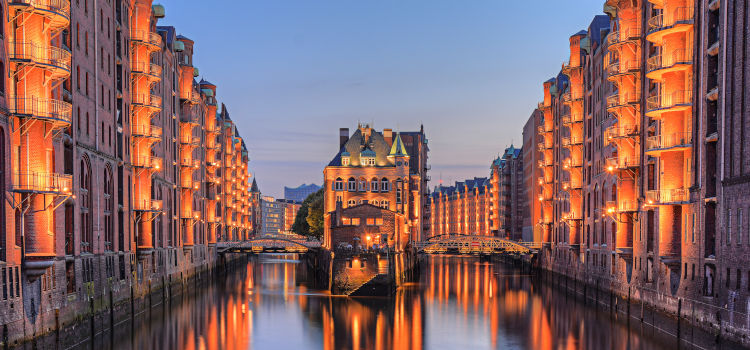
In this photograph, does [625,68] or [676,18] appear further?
[625,68]

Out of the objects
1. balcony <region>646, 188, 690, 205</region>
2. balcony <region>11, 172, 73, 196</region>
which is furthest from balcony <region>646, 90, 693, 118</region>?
balcony <region>11, 172, 73, 196</region>

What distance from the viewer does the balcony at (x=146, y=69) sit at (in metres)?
55.4

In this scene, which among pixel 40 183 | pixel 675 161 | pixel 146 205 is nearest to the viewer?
pixel 40 183

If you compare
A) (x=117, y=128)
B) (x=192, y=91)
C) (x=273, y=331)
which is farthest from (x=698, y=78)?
(x=192, y=91)

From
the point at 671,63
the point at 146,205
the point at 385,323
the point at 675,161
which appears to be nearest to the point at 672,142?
the point at 675,161

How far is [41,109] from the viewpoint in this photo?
34.3 metres

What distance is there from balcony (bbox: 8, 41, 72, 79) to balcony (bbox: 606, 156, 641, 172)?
117 feet

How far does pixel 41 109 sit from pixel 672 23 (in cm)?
3282

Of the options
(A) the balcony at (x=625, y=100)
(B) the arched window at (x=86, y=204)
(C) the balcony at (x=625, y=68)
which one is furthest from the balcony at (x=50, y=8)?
(A) the balcony at (x=625, y=100)

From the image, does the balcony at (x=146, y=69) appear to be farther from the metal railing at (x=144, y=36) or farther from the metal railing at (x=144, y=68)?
the metal railing at (x=144, y=36)

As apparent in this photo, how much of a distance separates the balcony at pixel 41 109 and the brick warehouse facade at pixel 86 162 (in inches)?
2.5

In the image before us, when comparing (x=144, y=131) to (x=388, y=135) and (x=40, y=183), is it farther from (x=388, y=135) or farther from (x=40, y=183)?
(x=388, y=135)

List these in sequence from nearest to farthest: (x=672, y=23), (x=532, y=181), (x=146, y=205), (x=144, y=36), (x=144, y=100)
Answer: (x=672, y=23) → (x=144, y=36) → (x=146, y=205) → (x=144, y=100) → (x=532, y=181)

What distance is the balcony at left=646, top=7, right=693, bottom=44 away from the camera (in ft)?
137
